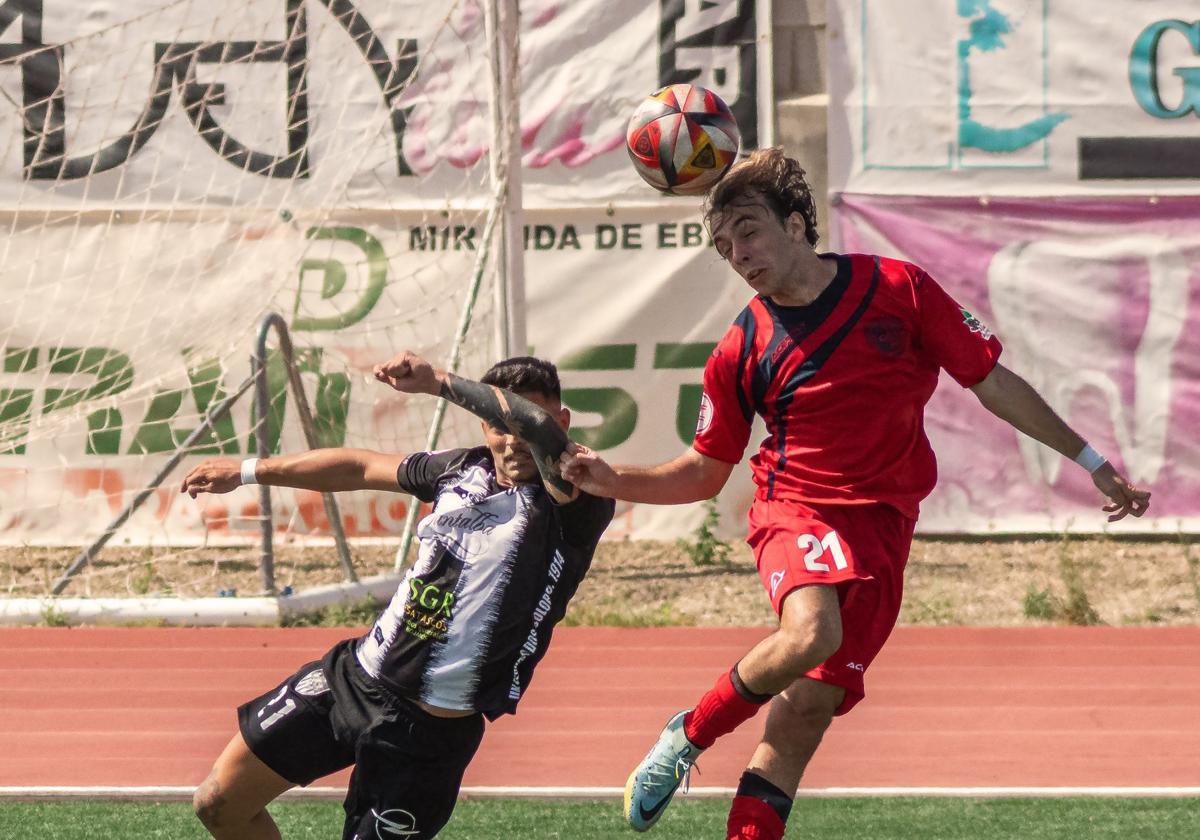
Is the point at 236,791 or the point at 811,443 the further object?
the point at 811,443

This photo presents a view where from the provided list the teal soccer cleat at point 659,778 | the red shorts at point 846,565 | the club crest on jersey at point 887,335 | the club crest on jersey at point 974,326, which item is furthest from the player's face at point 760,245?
the teal soccer cleat at point 659,778

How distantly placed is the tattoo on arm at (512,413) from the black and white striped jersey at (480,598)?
313mm

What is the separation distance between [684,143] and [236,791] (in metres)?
2.37

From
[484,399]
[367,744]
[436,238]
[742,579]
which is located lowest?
[742,579]

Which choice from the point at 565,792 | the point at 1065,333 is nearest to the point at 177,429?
the point at 1065,333

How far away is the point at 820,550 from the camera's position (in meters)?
4.94

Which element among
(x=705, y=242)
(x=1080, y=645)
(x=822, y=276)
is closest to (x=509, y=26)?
(x=705, y=242)

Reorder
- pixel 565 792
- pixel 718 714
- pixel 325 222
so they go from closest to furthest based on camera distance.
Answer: pixel 718 714, pixel 565 792, pixel 325 222

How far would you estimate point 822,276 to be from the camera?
16.8ft

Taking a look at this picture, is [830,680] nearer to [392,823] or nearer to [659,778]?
[659,778]

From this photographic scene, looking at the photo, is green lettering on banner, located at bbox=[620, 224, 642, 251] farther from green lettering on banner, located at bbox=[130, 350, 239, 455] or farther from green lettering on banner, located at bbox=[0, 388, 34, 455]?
green lettering on banner, located at bbox=[0, 388, 34, 455]

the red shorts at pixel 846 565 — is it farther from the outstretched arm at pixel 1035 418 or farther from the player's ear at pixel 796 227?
the player's ear at pixel 796 227

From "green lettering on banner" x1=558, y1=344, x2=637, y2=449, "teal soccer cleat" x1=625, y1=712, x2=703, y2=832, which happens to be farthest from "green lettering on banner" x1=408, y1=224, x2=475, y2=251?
"teal soccer cleat" x1=625, y1=712, x2=703, y2=832

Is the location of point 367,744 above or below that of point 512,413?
below
